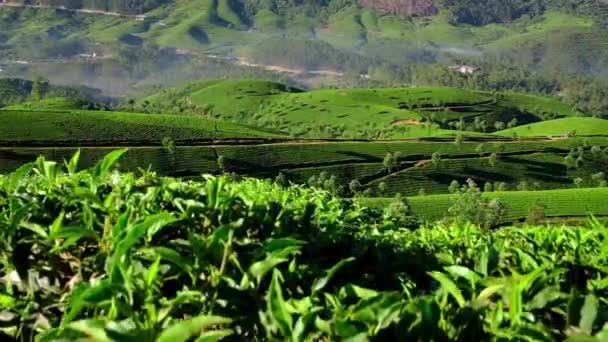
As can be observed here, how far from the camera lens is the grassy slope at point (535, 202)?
82.7m

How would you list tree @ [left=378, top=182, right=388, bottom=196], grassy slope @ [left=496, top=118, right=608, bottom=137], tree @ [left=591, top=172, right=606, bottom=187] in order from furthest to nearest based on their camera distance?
grassy slope @ [left=496, top=118, right=608, bottom=137] → tree @ [left=591, top=172, right=606, bottom=187] → tree @ [left=378, top=182, right=388, bottom=196]

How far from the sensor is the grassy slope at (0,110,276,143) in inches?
3962

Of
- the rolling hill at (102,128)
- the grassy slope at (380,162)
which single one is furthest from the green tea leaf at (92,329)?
the rolling hill at (102,128)

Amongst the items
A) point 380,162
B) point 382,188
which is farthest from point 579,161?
point 382,188

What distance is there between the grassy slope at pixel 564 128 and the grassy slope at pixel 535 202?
5436 cm

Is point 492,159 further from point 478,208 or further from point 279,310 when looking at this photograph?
point 279,310

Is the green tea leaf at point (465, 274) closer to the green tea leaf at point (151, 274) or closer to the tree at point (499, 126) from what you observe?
the green tea leaf at point (151, 274)

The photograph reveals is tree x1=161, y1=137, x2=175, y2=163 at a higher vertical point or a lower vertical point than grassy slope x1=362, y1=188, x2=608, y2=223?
lower

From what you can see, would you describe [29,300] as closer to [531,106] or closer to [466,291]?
[466,291]

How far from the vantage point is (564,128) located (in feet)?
488

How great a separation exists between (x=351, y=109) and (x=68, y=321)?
17429 centimetres

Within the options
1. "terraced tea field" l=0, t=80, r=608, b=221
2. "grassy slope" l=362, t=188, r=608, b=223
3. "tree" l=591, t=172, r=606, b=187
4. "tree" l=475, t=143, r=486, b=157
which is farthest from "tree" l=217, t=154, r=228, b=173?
"tree" l=591, t=172, r=606, b=187

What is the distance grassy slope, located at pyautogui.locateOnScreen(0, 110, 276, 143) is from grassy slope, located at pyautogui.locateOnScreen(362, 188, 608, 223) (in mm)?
46389

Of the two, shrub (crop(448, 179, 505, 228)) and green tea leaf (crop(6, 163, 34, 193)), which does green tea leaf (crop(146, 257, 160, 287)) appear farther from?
shrub (crop(448, 179, 505, 228))
